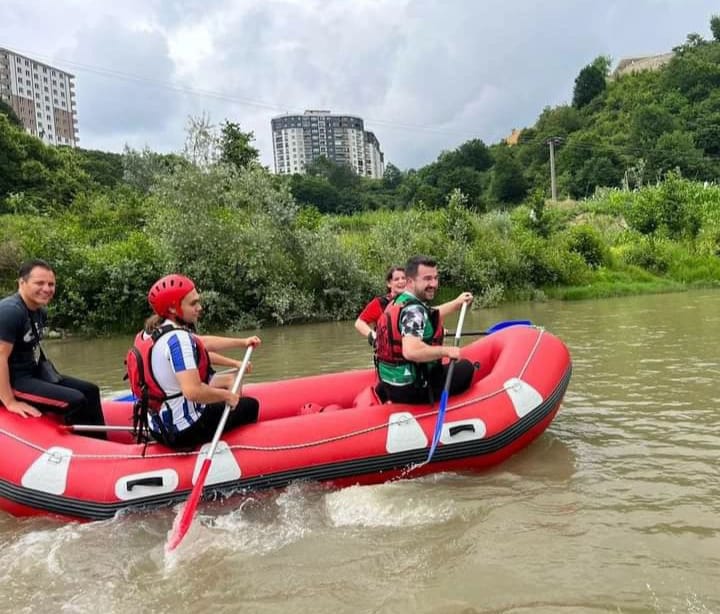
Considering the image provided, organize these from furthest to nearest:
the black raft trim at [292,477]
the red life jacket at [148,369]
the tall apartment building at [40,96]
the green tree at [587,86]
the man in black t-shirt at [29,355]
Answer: the tall apartment building at [40,96] → the green tree at [587,86] → the man in black t-shirt at [29,355] → the black raft trim at [292,477] → the red life jacket at [148,369]

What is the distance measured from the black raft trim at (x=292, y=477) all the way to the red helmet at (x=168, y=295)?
0.95 metres

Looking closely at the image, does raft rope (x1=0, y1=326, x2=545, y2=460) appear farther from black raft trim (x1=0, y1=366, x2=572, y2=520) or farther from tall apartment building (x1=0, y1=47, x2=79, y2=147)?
tall apartment building (x1=0, y1=47, x2=79, y2=147)

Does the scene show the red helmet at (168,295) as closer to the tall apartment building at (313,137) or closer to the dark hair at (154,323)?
the dark hair at (154,323)

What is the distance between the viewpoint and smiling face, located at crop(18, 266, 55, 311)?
136 inches

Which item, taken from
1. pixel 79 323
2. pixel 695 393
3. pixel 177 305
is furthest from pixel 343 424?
pixel 79 323

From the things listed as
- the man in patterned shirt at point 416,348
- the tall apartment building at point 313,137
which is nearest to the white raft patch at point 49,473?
the man in patterned shirt at point 416,348

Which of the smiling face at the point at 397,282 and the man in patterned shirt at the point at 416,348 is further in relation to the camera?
the smiling face at the point at 397,282

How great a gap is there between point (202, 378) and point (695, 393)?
12.7 feet

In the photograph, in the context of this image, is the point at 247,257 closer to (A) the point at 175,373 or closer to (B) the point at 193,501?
(A) the point at 175,373

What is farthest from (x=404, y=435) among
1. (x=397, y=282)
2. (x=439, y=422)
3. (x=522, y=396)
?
(x=397, y=282)

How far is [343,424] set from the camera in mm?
3537

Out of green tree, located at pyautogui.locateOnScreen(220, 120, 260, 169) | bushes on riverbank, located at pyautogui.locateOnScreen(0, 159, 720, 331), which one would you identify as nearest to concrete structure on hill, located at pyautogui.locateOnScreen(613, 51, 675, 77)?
green tree, located at pyautogui.locateOnScreen(220, 120, 260, 169)

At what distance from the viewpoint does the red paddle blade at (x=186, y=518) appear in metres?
2.79

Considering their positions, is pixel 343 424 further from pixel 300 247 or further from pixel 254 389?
pixel 300 247
